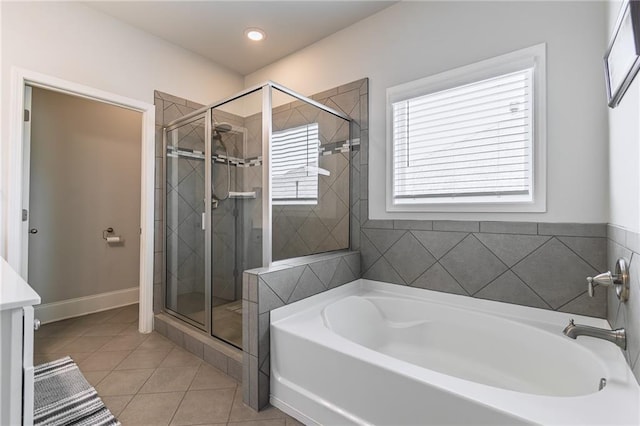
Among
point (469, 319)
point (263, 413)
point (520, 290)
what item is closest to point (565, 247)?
point (520, 290)

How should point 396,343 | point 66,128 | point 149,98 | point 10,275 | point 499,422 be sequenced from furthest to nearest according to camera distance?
point 66,128 → point 149,98 → point 396,343 → point 10,275 → point 499,422

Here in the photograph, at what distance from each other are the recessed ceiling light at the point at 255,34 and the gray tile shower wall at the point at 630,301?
2900 millimetres

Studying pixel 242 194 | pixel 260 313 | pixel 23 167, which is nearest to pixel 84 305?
pixel 23 167

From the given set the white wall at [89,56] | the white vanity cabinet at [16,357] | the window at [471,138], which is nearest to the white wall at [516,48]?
the window at [471,138]

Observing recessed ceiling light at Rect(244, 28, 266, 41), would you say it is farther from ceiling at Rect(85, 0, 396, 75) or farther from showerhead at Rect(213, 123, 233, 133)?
showerhead at Rect(213, 123, 233, 133)

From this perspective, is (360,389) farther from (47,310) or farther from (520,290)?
(47,310)

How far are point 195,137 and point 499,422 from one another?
8.92ft

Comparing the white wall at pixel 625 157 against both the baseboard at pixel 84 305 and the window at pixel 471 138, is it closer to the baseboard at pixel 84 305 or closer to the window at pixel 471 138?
the window at pixel 471 138

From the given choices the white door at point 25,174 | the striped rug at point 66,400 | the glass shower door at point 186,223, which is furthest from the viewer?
the glass shower door at point 186,223

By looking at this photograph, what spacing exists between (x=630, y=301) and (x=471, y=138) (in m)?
1.20

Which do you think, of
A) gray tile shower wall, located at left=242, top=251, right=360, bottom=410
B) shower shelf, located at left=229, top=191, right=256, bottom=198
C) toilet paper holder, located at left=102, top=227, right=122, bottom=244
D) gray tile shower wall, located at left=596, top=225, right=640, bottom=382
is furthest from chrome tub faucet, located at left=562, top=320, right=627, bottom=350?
toilet paper holder, located at left=102, top=227, right=122, bottom=244

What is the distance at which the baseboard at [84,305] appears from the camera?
9.28ft

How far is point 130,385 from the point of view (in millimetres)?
1839

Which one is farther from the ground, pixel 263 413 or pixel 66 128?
pixel 66 128
